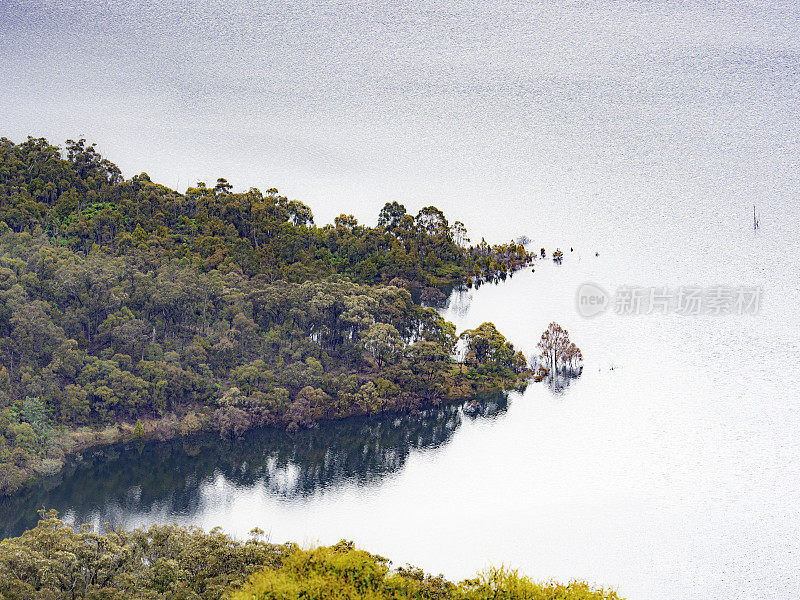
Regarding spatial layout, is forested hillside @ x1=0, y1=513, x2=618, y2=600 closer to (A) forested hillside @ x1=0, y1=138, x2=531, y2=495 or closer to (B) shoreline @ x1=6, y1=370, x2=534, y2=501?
(B) shoreline @ x1=6, y1=370, x2=534, y2=501

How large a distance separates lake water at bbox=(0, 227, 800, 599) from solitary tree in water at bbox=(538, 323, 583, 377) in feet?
3.54

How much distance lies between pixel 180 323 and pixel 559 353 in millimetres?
28163

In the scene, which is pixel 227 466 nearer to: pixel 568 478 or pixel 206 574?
pixel 568 478

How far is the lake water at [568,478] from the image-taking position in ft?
132

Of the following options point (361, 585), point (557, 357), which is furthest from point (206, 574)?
point (557, 357)

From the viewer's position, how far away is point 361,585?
28750mm

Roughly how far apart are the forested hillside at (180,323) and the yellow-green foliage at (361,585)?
24.4 m

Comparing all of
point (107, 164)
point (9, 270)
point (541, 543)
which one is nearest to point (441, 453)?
point (541, 543)

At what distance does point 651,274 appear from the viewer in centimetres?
7844

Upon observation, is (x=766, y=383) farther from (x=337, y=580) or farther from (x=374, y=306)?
(x=337, y=580)

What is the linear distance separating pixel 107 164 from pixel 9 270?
972 inches

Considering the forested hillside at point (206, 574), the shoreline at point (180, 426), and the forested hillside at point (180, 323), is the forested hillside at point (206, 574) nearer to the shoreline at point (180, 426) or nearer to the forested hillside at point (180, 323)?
the shoreline at point (180, 426)

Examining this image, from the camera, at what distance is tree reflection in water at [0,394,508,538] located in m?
47.0

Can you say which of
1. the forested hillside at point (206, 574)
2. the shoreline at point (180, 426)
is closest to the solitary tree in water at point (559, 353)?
the shoreline at point (180, 426)
